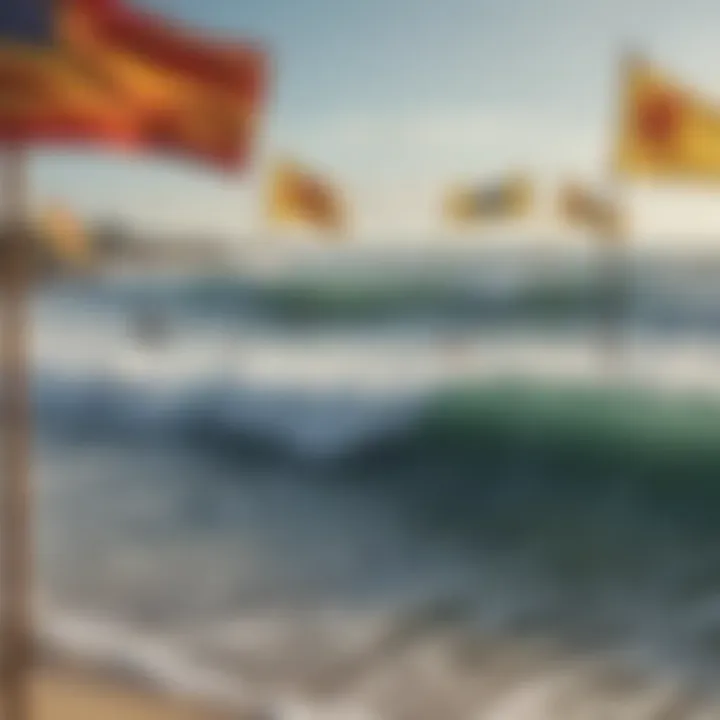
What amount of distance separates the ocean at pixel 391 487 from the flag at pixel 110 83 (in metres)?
0.14

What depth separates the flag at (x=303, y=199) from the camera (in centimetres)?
104

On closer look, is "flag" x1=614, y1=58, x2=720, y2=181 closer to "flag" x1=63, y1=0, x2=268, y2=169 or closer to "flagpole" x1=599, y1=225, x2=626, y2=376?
"flagpole" x1=599, y1=225, x2=626, y2=376

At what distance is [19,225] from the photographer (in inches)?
43.1

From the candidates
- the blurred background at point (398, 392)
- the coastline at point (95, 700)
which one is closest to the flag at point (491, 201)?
the blurred background at point (398, 392)

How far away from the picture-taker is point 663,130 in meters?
0.97

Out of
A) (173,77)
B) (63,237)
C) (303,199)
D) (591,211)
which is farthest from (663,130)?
(63,237)

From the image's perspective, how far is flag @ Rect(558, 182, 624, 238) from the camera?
3.24 ft

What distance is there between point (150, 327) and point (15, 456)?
18 centimetres

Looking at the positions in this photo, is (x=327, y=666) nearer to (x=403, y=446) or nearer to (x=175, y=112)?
(x=403, y=446)

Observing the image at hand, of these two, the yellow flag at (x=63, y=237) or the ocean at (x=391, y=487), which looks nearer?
the ocean at (x=391, y=487)

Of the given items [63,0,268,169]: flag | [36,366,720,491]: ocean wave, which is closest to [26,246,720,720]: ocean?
A: [36,366,720,491]: ocean wave

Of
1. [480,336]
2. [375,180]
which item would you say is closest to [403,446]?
[480,336]

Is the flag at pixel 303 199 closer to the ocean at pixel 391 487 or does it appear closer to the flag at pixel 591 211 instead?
the ocean at pixel 391 487

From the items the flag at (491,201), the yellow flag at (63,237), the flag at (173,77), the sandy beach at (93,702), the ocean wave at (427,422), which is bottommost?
the sandy beach at (93,702)
